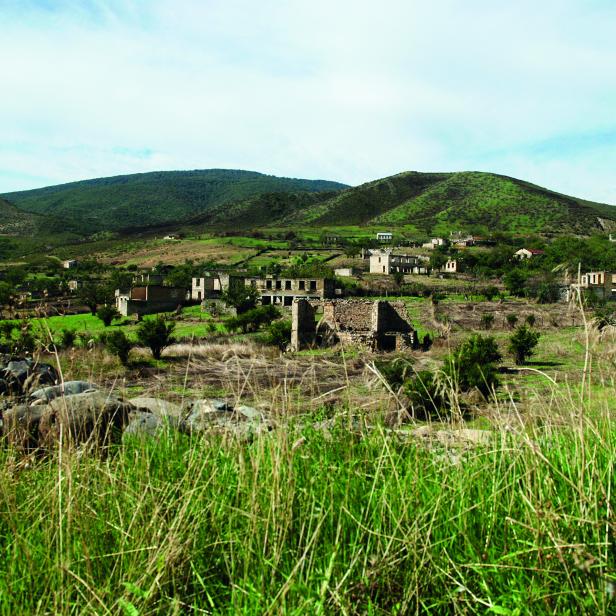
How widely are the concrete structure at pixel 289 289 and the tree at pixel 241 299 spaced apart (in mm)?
1969

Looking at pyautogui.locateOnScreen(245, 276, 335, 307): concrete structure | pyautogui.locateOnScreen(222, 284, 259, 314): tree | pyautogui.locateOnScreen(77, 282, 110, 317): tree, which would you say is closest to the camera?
pyautogui.locateOnScreen(222, 284, 259, 314): tree

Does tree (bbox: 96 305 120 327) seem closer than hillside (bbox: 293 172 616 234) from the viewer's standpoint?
Yes

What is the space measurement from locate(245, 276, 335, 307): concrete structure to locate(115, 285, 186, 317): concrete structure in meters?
7.73

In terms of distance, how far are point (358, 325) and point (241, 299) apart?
625 inches

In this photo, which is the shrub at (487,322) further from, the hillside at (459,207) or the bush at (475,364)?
the hillside at (459,207)

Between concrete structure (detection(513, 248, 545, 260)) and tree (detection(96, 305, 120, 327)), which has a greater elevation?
concrete structure (detection(513, 248, 545, 260))

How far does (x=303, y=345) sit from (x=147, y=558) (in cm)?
2911

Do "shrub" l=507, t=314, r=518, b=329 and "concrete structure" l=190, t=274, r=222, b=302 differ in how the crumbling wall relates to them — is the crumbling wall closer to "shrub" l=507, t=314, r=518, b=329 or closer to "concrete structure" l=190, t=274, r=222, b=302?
"shrub" l=507, t=314, r=518, b=329

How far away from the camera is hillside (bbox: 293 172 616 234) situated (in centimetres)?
12275

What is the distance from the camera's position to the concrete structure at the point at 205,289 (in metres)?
56.4

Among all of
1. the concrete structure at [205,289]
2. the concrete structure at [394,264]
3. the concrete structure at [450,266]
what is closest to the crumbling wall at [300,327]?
the concrete structure at [205,289]

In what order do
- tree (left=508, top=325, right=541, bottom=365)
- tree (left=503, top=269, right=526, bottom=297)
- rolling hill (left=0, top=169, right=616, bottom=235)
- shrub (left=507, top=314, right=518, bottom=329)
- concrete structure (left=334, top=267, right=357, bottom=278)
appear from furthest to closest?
→ rolling hill (left=0, top=169, right=616, bottom=235), concrete structure (left=334, top=267, right=357, bottom=278), tree (left=503, top=269, right=526, bottom=297), shrub (left=507, top=314, right=518, bottom=329), tree (left=508, top=325, right=541, bottom=365)

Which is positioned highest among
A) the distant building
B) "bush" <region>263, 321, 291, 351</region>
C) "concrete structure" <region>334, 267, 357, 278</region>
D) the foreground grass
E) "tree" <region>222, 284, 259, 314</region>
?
the distant building

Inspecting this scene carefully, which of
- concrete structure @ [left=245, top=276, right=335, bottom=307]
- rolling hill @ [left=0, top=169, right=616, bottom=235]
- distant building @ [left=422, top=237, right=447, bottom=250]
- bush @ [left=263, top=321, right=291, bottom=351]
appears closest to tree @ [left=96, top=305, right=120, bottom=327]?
concrete structure @ [left=245, top=276, right=335, bottom=307]
